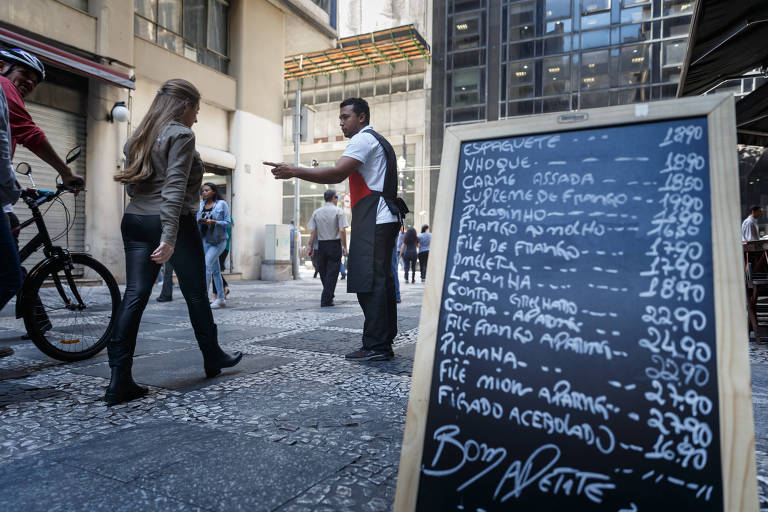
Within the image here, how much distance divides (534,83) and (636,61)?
5.15 metres

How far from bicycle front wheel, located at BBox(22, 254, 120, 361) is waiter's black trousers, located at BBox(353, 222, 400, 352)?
5.87 ft

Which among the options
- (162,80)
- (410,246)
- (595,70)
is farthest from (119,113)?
(595,70)

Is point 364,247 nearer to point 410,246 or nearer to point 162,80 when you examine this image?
point 162,80

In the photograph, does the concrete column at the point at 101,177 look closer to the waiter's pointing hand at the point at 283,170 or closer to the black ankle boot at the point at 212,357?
the black ankle boot at the point at 212,357

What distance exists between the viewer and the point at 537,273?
1.50 m

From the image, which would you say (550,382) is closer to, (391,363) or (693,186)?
(693,186)

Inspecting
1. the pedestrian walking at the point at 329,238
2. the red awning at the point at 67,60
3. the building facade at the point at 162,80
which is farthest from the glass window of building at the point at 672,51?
the red awning at the point at 67,60

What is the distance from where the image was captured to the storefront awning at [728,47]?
413 centimetres

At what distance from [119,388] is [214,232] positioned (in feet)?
15.4

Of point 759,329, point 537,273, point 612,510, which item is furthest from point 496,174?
point 759,329

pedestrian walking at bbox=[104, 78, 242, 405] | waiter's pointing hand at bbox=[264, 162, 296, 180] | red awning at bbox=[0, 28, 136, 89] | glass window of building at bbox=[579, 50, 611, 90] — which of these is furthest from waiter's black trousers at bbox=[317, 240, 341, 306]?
glass window of building at bbox=[579, 50, 611, 90]

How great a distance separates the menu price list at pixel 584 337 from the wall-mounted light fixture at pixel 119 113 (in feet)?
33.9

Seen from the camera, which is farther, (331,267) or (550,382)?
(331,267)

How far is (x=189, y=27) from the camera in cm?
1251
